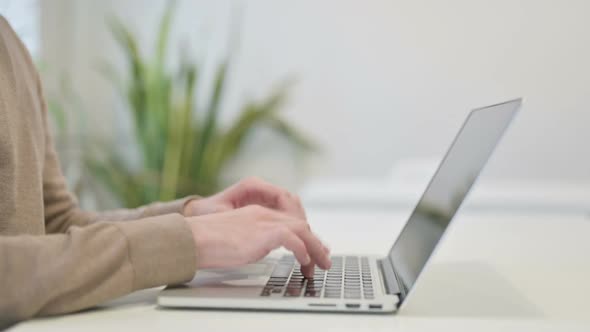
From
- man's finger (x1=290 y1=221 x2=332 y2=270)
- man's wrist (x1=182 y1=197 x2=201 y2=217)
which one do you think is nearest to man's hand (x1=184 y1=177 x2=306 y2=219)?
man's wrist (x1=182 y1=197 x2=201 y2=217)

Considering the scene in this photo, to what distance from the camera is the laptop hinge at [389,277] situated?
0.75 metres

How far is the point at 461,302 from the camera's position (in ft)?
2.51

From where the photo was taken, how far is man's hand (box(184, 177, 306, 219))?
Answer: 103 cm

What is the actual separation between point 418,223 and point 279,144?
8.01 ft

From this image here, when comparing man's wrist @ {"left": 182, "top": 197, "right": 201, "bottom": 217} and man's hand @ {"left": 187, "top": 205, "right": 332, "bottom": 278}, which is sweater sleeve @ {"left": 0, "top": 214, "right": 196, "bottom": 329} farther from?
man's wrist @ {"left": 182, "top": 197, "right": 201, "bottom": 217}

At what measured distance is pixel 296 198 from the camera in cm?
104

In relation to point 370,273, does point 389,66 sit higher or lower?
lower

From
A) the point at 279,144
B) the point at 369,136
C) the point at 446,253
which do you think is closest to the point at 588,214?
the point at 446,253

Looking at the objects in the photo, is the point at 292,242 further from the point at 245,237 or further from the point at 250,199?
the point at 250,199

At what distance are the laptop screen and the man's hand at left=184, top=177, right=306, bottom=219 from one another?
0.54 feet

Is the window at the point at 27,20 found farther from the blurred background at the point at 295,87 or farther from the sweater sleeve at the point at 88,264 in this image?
the sweater sleeve at the point at 88,264

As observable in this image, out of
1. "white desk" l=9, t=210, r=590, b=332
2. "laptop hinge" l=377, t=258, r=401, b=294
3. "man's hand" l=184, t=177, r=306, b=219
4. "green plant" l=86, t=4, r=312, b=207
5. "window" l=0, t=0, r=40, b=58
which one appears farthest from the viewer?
"green plant" l=86, t=4, r=312, b=207

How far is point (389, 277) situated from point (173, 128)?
90.7 inches

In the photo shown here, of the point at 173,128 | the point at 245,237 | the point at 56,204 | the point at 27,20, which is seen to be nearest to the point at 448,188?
the point at 245,237
